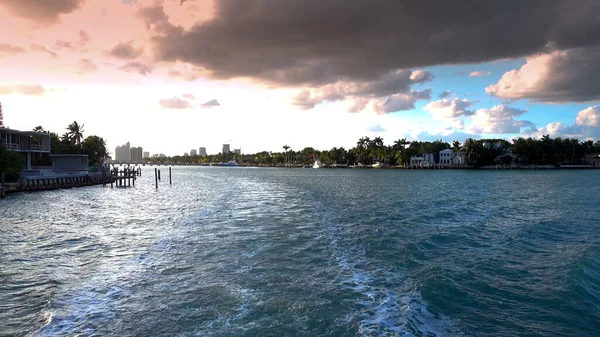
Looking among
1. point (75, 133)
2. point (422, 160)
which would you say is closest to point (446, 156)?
point (422, 160)

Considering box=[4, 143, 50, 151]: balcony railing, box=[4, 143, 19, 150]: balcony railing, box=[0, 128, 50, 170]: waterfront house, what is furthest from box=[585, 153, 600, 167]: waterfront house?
box=[4, 143, 19, 150]: balcony railing

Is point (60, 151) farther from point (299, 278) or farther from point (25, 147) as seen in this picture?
point (299, 278)

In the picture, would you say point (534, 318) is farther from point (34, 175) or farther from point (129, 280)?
point (34, 175)

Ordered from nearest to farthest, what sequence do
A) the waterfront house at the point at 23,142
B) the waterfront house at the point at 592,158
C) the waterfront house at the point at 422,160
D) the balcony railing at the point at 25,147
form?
1. the balcony railing at the point at 25,147
2. the waterfront house at the point at 23,142
3. the waterfront house at the point at 592,158
4. the waterfront house at the point at 422,160

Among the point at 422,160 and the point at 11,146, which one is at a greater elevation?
the point at 11,146

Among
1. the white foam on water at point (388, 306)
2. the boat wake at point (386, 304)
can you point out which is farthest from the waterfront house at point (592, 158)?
the white foam on water at point (388, 306)

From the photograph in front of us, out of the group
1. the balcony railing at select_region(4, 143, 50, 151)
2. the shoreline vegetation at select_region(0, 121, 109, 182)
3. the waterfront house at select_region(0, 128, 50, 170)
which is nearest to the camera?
the shoreline vegetation at select_region(0, 121, 109, 182)

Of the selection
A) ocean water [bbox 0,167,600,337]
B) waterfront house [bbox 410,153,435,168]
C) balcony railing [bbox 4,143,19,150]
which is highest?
balcony railing [bbox 4,143,19,150]

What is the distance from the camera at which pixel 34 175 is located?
5409 centimetres

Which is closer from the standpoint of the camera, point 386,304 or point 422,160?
point 386,304

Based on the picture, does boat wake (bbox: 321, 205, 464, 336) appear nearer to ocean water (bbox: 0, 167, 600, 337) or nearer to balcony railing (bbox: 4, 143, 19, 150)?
ocean water (bbox: 0, 167, 600, 337)

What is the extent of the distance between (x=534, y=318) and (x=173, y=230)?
19322 millimetres

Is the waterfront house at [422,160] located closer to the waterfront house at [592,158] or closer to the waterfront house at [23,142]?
the waterfront house at [592,158]

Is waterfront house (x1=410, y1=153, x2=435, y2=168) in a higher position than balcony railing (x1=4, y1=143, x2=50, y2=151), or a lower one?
lower
